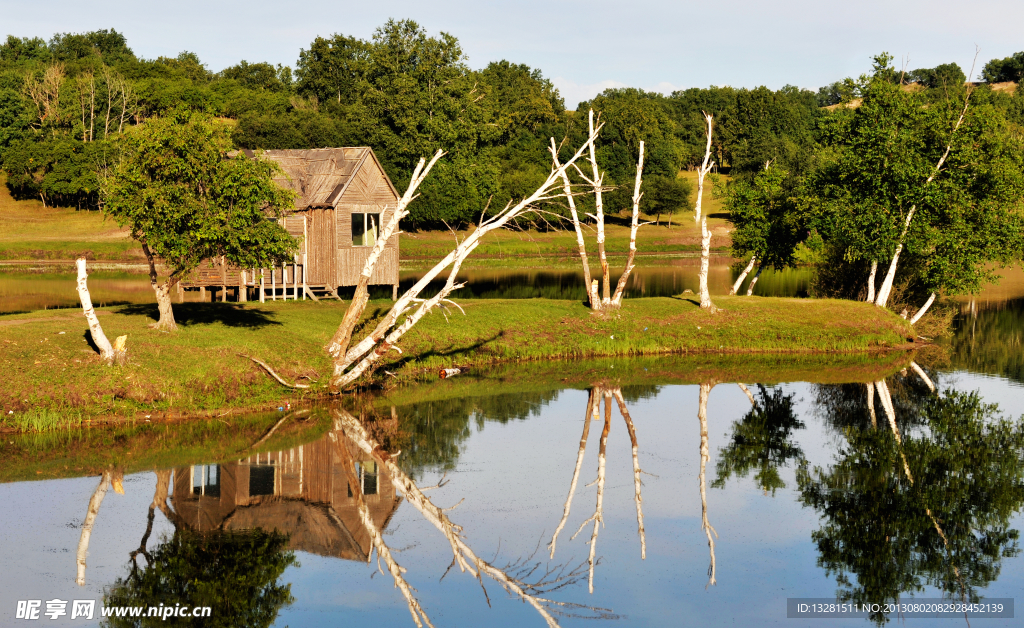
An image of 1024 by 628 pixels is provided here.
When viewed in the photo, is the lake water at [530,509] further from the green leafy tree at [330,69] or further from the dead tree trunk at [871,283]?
the green leafy tree at [330,69]

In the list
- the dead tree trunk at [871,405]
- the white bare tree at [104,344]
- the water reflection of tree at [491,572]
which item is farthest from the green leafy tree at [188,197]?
the dead tree trunk at [871,405]

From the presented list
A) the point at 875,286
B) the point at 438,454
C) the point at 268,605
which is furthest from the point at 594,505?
the point at 875,286

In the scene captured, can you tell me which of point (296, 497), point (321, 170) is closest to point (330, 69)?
point (321, 170)

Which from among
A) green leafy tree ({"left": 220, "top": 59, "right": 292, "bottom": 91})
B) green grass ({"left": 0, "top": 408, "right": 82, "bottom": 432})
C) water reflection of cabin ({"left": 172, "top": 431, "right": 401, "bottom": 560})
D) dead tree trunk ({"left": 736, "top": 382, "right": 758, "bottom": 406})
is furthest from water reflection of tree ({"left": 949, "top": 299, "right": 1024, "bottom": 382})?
green leafy tree ({"left": 220, "top": 59, "right": 292, "bottom": 91})

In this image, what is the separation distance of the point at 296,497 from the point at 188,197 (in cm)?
1067

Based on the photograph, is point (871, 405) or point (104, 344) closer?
point (104, 344)

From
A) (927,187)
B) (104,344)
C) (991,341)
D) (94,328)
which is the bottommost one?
(991,341)

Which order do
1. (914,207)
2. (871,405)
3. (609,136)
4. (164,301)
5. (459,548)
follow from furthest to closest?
(609,136)
(914,207)
(871,405)
(164,301)
(459,548)

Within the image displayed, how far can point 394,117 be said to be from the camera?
300 feet

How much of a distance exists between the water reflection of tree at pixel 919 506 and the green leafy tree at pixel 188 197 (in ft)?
52.0

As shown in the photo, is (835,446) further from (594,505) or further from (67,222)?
(67,222)

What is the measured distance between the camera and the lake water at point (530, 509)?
14.1 meters

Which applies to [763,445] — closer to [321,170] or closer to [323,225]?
[323,225]

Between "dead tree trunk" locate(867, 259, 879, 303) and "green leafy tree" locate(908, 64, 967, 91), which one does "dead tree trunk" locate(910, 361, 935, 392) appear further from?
"green leafy tree" locate(908, 64, 967, 91)
